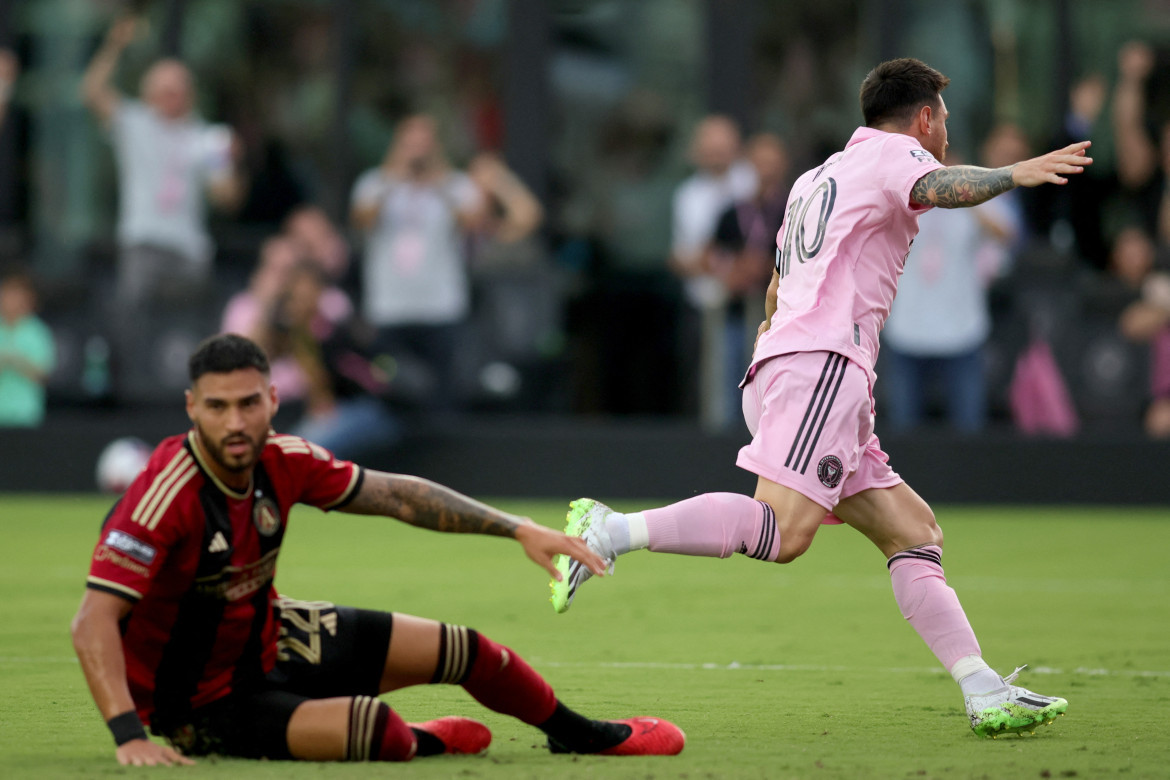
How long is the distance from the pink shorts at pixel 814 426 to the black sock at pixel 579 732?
0.96 m

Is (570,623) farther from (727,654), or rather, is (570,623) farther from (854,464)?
(854,464)

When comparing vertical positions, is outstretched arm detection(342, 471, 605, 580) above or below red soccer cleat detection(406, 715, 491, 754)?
above

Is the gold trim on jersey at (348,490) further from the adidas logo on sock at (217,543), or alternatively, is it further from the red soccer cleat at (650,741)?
the red soccer cleat at (650,741)

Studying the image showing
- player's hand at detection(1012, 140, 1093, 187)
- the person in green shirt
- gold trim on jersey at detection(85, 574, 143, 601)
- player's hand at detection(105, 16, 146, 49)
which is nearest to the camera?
gold trim on jersey at detection(85, 574, 143, 601)

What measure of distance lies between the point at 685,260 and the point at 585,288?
2.35m

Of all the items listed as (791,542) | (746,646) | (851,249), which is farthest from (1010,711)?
(746,646)

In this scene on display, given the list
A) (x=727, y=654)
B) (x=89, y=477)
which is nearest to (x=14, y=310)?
(x=89, y=477)

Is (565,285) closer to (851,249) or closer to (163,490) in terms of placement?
(851,249)

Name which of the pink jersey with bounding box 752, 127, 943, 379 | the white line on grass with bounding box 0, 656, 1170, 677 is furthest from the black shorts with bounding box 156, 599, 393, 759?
the white line on grass with bounding box 0, 656, 1170, 677

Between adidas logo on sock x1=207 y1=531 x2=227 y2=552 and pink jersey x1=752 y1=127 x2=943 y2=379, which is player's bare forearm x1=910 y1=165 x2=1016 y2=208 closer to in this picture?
pink jersey x1=752 y1=127 x2=943 y2=379

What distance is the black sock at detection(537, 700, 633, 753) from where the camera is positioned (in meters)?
4.94

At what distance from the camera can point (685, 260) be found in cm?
1401

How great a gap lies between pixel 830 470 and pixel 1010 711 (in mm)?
901

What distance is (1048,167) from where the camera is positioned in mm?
5090
